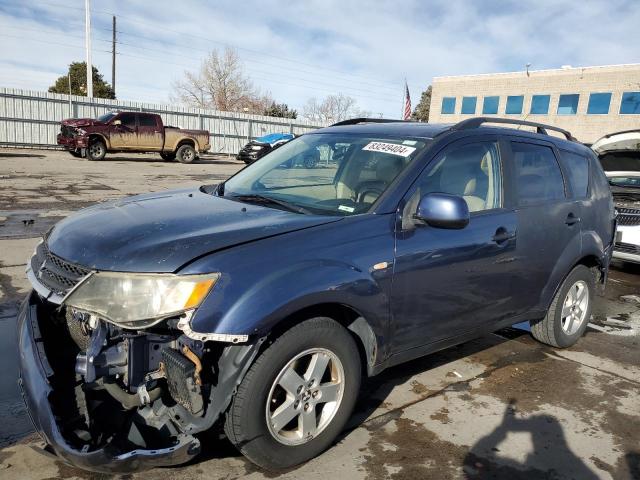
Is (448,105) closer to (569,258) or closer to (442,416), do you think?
(569,258)

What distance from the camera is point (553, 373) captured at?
4125mm

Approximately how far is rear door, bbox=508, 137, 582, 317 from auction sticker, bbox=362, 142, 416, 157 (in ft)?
3.26

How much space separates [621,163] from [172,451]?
8.86 metres

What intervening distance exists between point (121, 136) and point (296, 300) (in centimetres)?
1999

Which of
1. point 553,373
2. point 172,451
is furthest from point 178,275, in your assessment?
point 553,373

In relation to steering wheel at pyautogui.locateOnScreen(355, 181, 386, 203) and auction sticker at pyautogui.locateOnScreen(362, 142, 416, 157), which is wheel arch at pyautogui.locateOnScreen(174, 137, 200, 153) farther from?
steering wheel at pyautogui.locateOnScreen(355, 181, 386, 203)

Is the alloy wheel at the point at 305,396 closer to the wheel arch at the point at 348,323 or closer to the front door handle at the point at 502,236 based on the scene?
the wheel arch at the point at 348,323

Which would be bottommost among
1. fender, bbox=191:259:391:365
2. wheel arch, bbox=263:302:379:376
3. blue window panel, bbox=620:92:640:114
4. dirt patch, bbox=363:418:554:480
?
dirt patch, bbox=363:418:554:480

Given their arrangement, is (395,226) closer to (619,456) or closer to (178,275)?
(178,275)

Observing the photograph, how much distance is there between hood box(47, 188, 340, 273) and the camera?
2.38 m

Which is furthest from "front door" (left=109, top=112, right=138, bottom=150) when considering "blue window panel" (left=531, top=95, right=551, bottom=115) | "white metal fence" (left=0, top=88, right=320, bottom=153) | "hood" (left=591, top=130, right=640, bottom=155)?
"blue window panel" (left=531, top=95, right=551, bottom=115)

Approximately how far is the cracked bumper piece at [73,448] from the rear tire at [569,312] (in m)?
3.28

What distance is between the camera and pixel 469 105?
48.2m

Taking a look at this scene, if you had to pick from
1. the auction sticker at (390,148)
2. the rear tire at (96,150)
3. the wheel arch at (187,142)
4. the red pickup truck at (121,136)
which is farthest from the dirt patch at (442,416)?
the wheel arch at (187,142)
